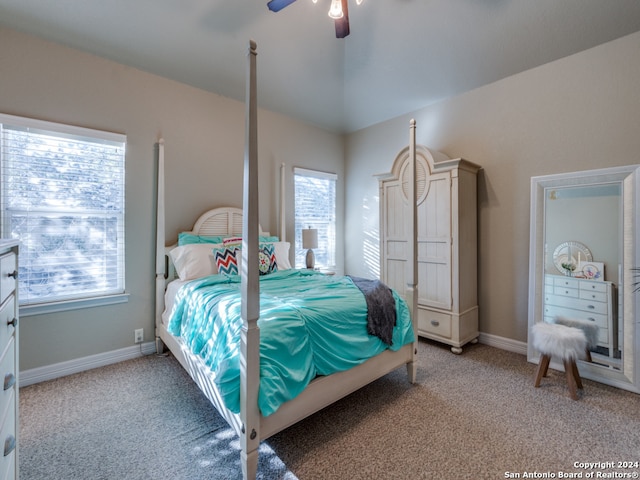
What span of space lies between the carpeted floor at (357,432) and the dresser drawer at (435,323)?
0.56 meters

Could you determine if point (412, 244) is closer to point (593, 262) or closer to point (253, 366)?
point (253, 366)

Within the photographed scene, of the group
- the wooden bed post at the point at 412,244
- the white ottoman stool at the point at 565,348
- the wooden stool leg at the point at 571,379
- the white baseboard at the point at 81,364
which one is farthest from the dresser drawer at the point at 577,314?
the white baseboard at the point at 81,364

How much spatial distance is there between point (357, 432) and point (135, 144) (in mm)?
3057

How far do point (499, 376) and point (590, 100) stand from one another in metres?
2.49

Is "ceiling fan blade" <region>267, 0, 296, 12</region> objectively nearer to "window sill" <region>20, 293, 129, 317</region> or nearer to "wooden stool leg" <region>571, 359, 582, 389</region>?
"window sill" <region>20, 293, 129, 317</region>

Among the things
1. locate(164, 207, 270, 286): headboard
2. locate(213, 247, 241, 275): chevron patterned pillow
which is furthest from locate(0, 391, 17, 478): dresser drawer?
locate(164, 207, 270, 286): headboard

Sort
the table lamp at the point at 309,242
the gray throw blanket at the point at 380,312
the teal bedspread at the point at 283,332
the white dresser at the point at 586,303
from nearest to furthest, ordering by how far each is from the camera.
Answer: the teal bedspread at the point at 283,332 → the gray throw blanket at the point at 380,312 → the white dresser at the point at 586,303 → the table lamp at the point at 309,242

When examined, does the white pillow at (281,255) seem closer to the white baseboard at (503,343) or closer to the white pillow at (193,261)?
the white pillow at (193,261)

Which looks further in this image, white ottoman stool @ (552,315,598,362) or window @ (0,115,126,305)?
white ottoman stool @ (552,315,598,362)

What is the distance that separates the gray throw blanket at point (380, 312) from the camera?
2.00 metres

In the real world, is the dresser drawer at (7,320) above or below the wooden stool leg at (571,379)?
above

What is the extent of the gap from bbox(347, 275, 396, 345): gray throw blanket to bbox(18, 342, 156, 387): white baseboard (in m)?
2.24

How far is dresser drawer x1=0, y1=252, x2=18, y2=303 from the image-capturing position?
0.97m

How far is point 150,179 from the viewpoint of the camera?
2879 mm
